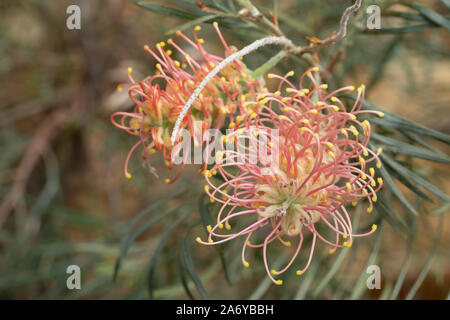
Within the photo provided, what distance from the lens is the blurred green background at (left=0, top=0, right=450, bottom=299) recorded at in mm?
850

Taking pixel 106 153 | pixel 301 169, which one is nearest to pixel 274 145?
pixel 301 169

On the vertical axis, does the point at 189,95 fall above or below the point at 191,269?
above

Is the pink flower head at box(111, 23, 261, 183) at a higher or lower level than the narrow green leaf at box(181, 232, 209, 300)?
higher

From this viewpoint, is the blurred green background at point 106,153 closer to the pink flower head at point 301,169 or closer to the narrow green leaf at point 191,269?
the narrow green leaf at point 191,269

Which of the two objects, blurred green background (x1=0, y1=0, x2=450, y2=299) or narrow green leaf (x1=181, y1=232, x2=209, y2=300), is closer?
narrow green leaf (x1=181, y1=232, x2=209, y2=300)

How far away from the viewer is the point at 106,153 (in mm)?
1209

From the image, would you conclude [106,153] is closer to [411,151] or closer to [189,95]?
[189,95]

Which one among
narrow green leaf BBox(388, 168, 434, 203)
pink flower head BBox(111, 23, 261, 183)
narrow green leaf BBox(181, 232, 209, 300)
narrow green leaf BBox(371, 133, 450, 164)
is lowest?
narrow green leaf BBox(181, 232, 209, 300)

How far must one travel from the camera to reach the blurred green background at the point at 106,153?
0.85 metres

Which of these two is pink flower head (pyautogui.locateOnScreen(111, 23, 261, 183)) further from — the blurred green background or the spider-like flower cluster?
the blurred green background

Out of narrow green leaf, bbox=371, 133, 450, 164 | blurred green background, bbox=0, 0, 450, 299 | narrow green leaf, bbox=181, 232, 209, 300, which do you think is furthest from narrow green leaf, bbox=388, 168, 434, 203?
narrow green leaf, bbox=181, 232, 209, 300

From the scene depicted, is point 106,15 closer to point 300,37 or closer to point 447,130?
point 300,37

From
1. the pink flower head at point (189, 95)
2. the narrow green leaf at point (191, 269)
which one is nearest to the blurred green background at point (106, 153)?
the narrow green leaf at point (191, 269)
